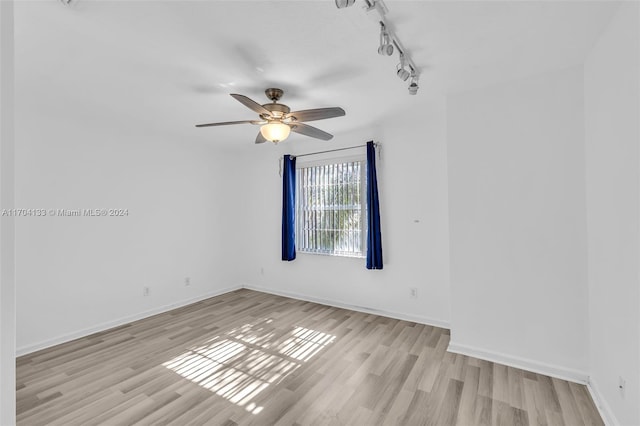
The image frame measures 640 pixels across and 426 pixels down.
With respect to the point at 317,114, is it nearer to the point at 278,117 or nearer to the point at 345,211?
the point at 278,117

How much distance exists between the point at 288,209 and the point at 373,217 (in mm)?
1486

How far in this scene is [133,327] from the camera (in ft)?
12.0

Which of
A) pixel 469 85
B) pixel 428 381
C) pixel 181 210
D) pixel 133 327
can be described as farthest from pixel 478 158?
pixel 133 327

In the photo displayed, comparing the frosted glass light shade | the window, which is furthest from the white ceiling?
the window

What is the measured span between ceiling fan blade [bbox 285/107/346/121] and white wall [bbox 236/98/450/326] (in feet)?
3.95

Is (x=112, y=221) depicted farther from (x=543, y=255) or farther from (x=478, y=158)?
(x=543, y=255)

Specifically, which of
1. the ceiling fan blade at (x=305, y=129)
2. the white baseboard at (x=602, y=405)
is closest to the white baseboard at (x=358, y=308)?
the white baseboard at (x=602, y=405)

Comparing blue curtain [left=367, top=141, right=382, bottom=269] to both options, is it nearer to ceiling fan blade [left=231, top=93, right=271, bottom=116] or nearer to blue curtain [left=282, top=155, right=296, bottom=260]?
blue curtain [left=282, top=155, right=296, bottom=260]

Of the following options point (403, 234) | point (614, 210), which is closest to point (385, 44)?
point (614, 210)

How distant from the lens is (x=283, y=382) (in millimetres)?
2438

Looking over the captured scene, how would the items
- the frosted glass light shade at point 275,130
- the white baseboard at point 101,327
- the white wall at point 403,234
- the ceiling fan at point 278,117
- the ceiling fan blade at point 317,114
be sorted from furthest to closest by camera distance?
the white wall at point 403,234 < the white baseboard at point 101,327 < the frosted glass light shade at point 275,130 < the ceiling fan at point 278,117 < the ceiling fan blade at point 317,114

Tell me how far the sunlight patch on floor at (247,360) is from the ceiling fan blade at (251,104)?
7.50 ft

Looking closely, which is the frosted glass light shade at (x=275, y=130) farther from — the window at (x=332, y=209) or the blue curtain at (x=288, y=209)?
the blue curtain at (x=288, y=209)

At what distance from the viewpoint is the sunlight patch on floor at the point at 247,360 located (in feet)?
7.81
